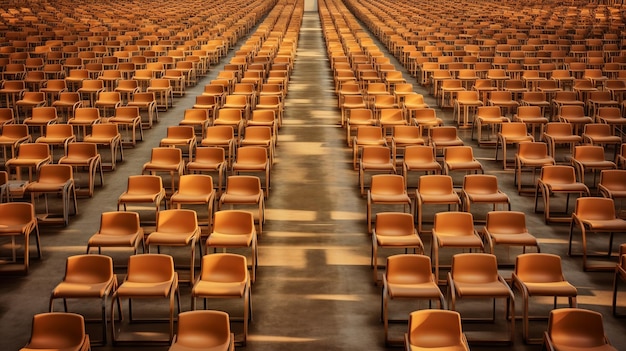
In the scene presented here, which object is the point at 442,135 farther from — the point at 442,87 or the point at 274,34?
the point at 274,34

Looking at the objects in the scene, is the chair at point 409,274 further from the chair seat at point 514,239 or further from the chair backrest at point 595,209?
the chair backrest at point 595,209

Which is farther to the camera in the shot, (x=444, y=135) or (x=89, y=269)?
(x=444, y=135)

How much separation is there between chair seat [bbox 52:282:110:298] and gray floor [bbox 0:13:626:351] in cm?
45

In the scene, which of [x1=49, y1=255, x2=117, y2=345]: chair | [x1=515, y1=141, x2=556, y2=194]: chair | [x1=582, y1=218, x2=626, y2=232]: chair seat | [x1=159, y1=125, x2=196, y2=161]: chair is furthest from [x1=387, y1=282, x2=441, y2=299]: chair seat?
[x1=159, y1=125, x2=196, y2=161]: chair

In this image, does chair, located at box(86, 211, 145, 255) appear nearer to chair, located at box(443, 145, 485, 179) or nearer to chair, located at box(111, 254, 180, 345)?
chair, located at box(111, 254, 180, 345)

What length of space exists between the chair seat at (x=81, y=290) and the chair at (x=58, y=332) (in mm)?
997

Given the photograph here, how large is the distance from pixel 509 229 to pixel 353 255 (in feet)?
6.44

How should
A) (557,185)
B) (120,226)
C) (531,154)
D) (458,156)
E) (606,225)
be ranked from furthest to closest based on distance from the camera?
(531,154), (458,156), (557,185), (606,225), (120,226)

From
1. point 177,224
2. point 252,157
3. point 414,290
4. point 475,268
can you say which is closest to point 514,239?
point 475,268

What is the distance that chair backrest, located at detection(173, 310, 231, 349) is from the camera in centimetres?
670

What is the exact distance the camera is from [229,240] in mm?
8992

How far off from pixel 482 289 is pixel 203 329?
9.35 feet

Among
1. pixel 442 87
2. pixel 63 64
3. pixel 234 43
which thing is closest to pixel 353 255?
pixel 442 87

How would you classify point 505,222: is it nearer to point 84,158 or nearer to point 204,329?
point 204,329
